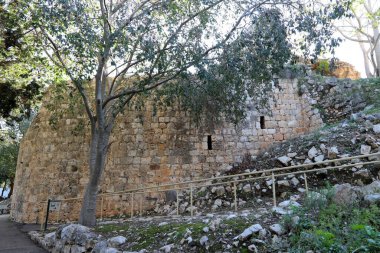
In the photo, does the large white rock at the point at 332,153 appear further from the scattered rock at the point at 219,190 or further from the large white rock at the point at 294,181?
the scattered rock at the point at 219,190

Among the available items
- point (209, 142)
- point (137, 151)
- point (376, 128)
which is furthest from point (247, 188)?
point (137, 151)

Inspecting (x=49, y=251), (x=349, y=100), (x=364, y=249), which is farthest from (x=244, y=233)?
(x=349, y=100)

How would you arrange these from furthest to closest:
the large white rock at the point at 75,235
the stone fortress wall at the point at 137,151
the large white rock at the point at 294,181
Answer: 1. the stone fortress wall at the point at 137,151
2. the large white rock at the point at 294,181
3. the large white rock at the point at 75,235

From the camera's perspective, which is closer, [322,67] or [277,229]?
[277,229]

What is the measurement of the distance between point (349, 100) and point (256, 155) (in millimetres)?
3990

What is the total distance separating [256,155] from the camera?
11.1 meters

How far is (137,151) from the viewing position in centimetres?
1088

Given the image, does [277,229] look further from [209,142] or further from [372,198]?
[209,142]

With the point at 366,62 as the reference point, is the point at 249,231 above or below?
below

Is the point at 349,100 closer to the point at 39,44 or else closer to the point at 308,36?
the point at 308,36

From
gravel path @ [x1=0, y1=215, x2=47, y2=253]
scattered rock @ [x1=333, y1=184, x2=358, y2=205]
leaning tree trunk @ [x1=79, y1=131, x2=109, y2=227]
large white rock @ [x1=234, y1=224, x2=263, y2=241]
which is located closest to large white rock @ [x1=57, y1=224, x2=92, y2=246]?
gravel path @ [x1=0, y1=215, x2=47, y2=253]

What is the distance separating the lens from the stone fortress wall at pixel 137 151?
34.7ft

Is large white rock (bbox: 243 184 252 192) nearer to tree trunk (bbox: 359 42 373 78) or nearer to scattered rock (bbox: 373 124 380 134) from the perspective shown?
scattered rock (bbox: 373 124 380 134)

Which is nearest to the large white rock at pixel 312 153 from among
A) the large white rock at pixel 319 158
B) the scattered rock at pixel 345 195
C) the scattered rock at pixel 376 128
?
the large white rock at pixel 319 158
